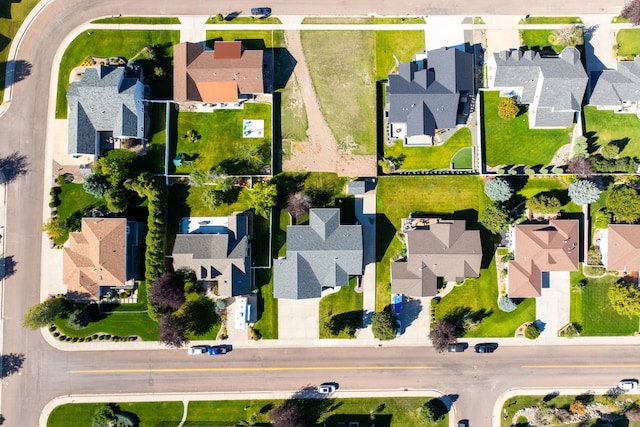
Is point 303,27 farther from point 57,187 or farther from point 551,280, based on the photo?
point 551,280

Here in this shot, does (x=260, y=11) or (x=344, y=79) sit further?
(x=344, y=79)

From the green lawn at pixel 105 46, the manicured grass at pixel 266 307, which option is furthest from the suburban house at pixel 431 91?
the green lawn at pixel 105 46

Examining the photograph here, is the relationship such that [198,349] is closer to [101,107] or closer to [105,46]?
[101,107]

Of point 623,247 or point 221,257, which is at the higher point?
point 623,247

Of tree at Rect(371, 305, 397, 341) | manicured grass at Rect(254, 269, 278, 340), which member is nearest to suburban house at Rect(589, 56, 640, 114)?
tree at Rect(371, 305, 397, 341)

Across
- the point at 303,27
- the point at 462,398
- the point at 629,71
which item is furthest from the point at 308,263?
the point at 629,71

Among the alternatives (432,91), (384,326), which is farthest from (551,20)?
(384,326)
